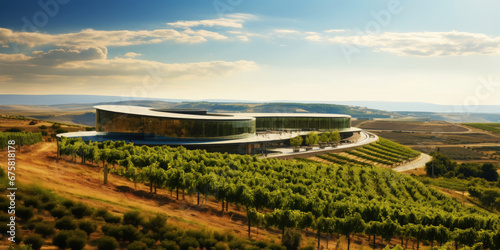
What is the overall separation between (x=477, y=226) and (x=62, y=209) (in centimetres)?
4099

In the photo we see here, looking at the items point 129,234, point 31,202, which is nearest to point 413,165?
point 129,234

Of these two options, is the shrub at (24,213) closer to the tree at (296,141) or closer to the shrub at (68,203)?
the shrub at (68,203)

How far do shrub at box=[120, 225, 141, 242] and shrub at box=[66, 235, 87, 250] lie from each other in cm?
290

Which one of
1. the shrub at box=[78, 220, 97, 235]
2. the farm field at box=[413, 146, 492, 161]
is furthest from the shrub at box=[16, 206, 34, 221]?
the farm field at box=[413, 146, 492, 161]

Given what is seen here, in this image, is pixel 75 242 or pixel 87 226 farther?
pixel 87 226

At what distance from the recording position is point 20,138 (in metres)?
62.0

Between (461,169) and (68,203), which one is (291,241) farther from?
(461,169)

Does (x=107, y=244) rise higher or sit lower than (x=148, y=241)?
higher

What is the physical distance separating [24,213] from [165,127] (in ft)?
172

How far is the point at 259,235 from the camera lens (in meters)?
32.2

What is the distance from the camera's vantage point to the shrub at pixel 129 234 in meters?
24.2

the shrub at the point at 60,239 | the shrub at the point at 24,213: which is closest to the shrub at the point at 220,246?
the shrub at the point at 60,239

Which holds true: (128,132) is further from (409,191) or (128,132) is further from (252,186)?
(409,191)

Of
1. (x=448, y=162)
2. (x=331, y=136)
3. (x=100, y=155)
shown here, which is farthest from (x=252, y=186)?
(x=448, y=162)
